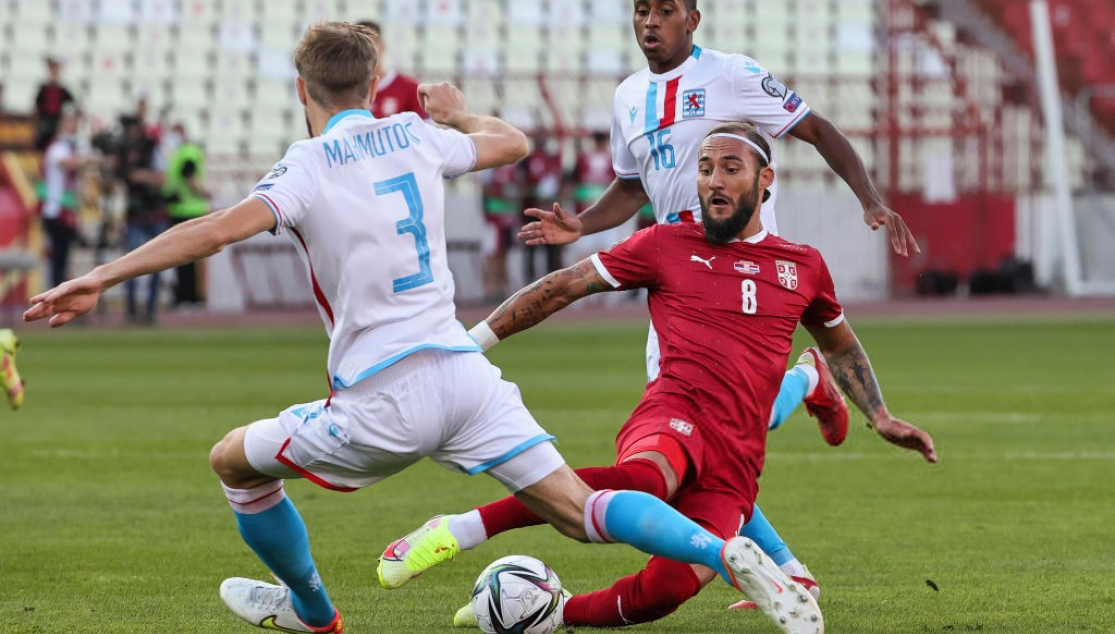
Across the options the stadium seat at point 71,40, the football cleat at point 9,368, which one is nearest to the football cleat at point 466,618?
the football cleat at point 9,368

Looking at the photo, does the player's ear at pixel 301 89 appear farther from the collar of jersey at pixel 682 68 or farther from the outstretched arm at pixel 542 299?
the collar of jersey at pixel 682 68

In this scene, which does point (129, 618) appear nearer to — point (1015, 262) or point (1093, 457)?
point (1093, 457)

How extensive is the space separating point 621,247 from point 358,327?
125 centimetres

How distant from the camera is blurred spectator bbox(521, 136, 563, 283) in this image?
24.2 meters

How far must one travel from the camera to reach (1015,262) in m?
25.7

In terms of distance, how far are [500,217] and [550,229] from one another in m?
18.6

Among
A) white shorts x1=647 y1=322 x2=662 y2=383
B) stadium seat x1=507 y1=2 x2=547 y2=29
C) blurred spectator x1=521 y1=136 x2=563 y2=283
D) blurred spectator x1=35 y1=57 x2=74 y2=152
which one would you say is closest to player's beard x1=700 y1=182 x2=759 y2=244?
white shorts x1=647 y1=322 x2=662 y2=383

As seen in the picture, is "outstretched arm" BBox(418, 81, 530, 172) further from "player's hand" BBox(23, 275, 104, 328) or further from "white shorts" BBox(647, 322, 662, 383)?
"player's hand" BBox(23, 275, 104, 328)

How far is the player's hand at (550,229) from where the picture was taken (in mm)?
5777

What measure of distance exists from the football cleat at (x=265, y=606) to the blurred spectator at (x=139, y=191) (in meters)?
16.1

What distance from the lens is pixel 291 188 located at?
172 inches

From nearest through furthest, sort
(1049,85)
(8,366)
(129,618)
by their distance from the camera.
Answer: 1. (129,618)
2. (8,366)
3. (1049,85)

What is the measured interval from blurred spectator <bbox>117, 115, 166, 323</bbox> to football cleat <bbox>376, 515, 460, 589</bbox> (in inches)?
643

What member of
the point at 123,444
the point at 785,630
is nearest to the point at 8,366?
the point at 123,444
